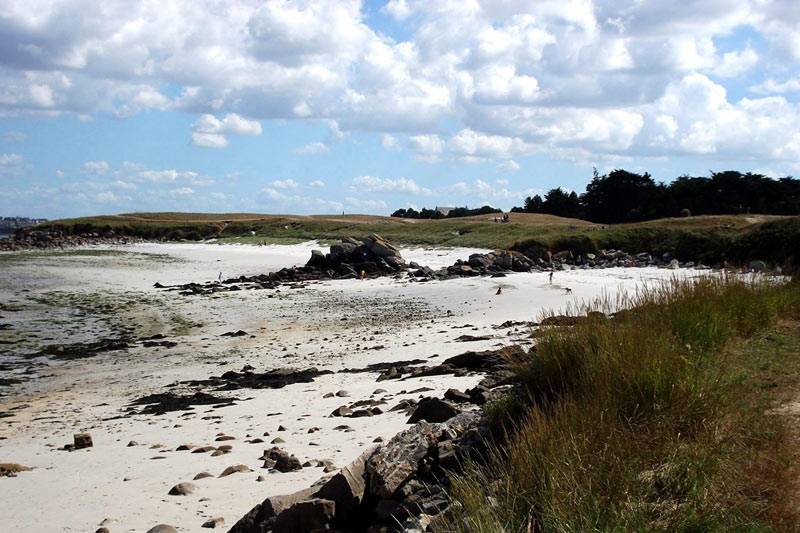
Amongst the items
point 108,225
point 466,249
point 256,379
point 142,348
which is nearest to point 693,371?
point 256,379

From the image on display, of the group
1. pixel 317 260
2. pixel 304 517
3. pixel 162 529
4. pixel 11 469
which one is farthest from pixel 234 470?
pixel 317 260

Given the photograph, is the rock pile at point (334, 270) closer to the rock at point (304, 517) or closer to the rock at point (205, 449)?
the rock at point (205, 449)

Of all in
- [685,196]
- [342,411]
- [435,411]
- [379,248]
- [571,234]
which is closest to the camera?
[435,411]

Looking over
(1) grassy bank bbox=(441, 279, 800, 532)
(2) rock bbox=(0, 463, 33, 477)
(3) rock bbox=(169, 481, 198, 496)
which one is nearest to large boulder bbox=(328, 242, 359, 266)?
(2) rock bbox=(0, 463, 33, 477)

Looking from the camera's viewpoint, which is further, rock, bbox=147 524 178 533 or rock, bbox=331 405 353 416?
rock, bbox=331 405 353 416

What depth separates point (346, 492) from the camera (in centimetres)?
512

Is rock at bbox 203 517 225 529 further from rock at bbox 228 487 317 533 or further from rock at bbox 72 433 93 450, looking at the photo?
rock at bbox 72 433 93 450

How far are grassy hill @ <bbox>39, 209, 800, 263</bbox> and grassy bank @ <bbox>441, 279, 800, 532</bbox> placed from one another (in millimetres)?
20286

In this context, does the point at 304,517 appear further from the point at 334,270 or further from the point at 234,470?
the point at 334,270

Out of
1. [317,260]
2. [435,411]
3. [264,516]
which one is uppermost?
[317,260]

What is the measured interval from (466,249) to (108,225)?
54.2 metres

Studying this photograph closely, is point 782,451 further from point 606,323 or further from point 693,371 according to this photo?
point 606,323

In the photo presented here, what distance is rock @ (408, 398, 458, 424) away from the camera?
660 centimetres

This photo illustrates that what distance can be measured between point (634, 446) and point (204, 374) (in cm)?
1075
